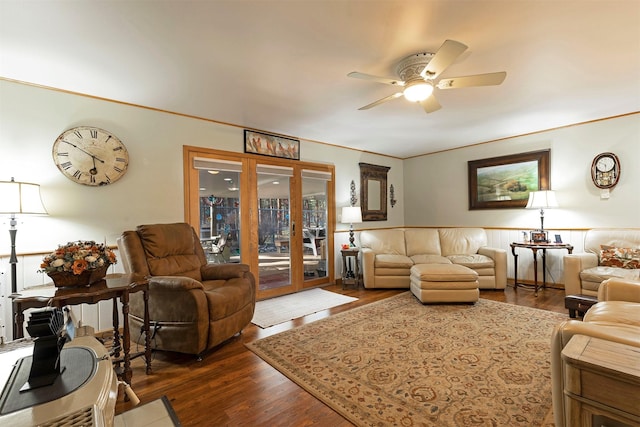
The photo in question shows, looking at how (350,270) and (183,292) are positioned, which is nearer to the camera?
(183,292)

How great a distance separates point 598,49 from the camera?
7.23 ft

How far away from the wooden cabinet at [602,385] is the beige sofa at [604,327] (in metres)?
0.02

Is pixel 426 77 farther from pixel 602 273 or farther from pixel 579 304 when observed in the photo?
pixel 602 273

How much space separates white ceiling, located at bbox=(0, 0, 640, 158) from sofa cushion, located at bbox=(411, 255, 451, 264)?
2.24 metres

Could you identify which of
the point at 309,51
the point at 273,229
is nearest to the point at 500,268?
the point at 273,229

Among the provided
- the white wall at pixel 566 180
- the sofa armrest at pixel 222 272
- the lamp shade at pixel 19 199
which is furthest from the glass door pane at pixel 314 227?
the lamp shade at pixel 19 199

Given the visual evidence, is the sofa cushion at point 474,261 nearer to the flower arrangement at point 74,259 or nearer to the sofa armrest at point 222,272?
the sofa armrest at point 222,272

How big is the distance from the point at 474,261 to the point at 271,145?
11.6ft

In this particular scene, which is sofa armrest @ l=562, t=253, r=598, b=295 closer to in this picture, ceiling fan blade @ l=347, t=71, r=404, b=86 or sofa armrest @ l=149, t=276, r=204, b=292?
ceiling fan blade @ l=347, t=71, r=404, b=86

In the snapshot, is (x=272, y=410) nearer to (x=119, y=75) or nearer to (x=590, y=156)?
(x=119, y=75)

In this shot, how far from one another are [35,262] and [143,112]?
181cm

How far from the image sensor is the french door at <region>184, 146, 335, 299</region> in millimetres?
3658

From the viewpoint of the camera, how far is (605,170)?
12.8 feet

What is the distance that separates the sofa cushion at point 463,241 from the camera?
4789 millimetres
